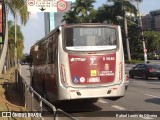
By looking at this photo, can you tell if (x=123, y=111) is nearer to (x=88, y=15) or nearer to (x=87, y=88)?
(x=87, y=88)

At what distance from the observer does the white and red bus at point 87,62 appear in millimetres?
13641

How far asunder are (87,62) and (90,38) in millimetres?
920

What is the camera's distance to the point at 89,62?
45.5 feet

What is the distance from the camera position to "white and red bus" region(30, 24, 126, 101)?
13.6m

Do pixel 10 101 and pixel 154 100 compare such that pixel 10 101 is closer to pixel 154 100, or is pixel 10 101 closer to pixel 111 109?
pixel 111 109

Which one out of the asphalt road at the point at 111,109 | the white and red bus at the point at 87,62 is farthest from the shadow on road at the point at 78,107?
the white and red bus at the point at 87,62

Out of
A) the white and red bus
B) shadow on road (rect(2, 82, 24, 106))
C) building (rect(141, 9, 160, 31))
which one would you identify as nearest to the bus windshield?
the white and red bus

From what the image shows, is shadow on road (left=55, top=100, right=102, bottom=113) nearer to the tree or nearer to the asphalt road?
the asphalt road

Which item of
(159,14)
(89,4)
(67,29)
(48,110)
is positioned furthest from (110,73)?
(159,14)

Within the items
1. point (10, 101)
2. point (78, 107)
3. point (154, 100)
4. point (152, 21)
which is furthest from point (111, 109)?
point (152, 21)

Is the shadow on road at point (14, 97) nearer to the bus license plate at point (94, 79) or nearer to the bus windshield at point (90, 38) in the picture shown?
the bus license plate at point (94, 79)

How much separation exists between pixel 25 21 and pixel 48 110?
98.2ft

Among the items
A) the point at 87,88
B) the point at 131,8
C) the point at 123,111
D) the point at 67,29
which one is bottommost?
the point at 123,111

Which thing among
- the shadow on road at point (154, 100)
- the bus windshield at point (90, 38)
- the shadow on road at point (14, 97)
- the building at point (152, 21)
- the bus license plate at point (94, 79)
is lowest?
the shadow on road at point (154, 100)
